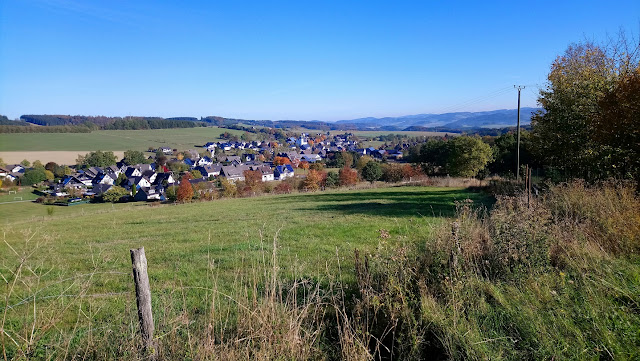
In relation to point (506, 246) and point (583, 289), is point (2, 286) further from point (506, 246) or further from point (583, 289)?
point (583, 289)

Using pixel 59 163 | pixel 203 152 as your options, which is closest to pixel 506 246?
pixel 59 163

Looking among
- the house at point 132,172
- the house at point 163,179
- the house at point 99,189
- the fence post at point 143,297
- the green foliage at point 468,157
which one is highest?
the fence post at point 143,297

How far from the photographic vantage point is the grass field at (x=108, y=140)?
61575 mm

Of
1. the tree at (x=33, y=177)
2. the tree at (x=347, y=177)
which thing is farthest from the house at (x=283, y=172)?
the tree at (x=33, y=177)

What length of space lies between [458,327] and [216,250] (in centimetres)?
590

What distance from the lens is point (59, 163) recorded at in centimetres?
5512

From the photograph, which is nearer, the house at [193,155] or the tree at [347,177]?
the tree at [347,177]

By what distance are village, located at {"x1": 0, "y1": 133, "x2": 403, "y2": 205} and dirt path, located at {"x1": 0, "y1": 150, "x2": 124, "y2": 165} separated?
2802mm

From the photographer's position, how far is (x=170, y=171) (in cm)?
6188

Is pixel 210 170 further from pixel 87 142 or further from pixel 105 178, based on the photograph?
pixel 87 142

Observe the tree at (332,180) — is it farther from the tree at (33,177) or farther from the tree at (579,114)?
the tree at (33,177)

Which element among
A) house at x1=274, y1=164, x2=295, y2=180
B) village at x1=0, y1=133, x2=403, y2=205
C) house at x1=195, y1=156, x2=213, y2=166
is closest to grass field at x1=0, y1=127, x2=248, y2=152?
village at x1=0, y1=133, x2=403, y2=205

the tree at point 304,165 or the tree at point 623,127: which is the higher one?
the tree at point 623,127

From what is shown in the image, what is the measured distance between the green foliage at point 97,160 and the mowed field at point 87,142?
191cm
